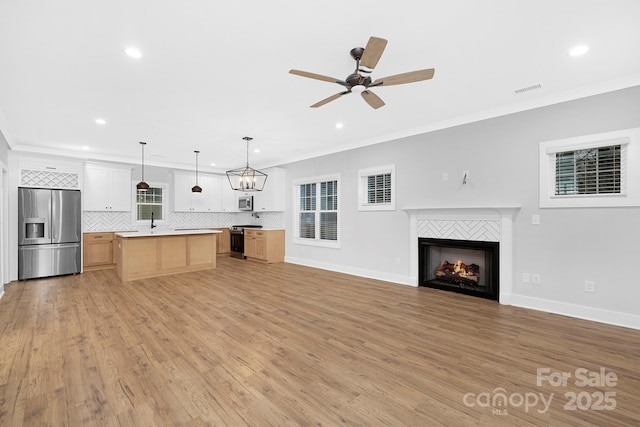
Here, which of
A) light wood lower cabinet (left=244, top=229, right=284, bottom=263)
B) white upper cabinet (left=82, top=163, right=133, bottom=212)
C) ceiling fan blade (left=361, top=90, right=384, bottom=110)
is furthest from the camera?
light wood lower cabinet (left=244, top=229, right=284, bottom=263)

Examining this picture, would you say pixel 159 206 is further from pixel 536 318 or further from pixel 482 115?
pixel 536 318

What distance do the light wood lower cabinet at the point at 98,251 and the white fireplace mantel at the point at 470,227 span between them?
6.86m

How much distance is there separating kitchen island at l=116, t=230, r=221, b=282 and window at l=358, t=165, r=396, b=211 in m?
3.66

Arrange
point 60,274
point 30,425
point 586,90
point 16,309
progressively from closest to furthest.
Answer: point 30,425 < point 586,90 < point 16,309 < point 60,274

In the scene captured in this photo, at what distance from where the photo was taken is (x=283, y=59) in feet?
9.09

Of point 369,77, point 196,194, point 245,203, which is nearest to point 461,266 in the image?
point 369,77

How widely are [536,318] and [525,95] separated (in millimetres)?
2782

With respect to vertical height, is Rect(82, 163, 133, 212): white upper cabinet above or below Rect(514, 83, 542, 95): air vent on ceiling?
below

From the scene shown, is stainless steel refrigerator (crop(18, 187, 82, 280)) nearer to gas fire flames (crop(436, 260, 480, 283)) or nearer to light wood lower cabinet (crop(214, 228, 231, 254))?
light wood lower cabinet (crop(214, 228, 231, 254))

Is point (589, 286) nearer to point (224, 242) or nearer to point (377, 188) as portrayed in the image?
point (377, 188)

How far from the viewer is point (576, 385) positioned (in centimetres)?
215

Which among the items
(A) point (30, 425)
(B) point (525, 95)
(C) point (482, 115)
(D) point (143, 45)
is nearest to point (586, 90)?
(B) point (525, 95)

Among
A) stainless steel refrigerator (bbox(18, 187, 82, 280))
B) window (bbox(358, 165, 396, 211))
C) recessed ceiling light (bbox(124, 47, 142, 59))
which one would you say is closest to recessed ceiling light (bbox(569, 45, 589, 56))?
window (bbox(358, 165, 396, 211))

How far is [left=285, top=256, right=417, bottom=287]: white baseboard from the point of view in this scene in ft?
17.0
